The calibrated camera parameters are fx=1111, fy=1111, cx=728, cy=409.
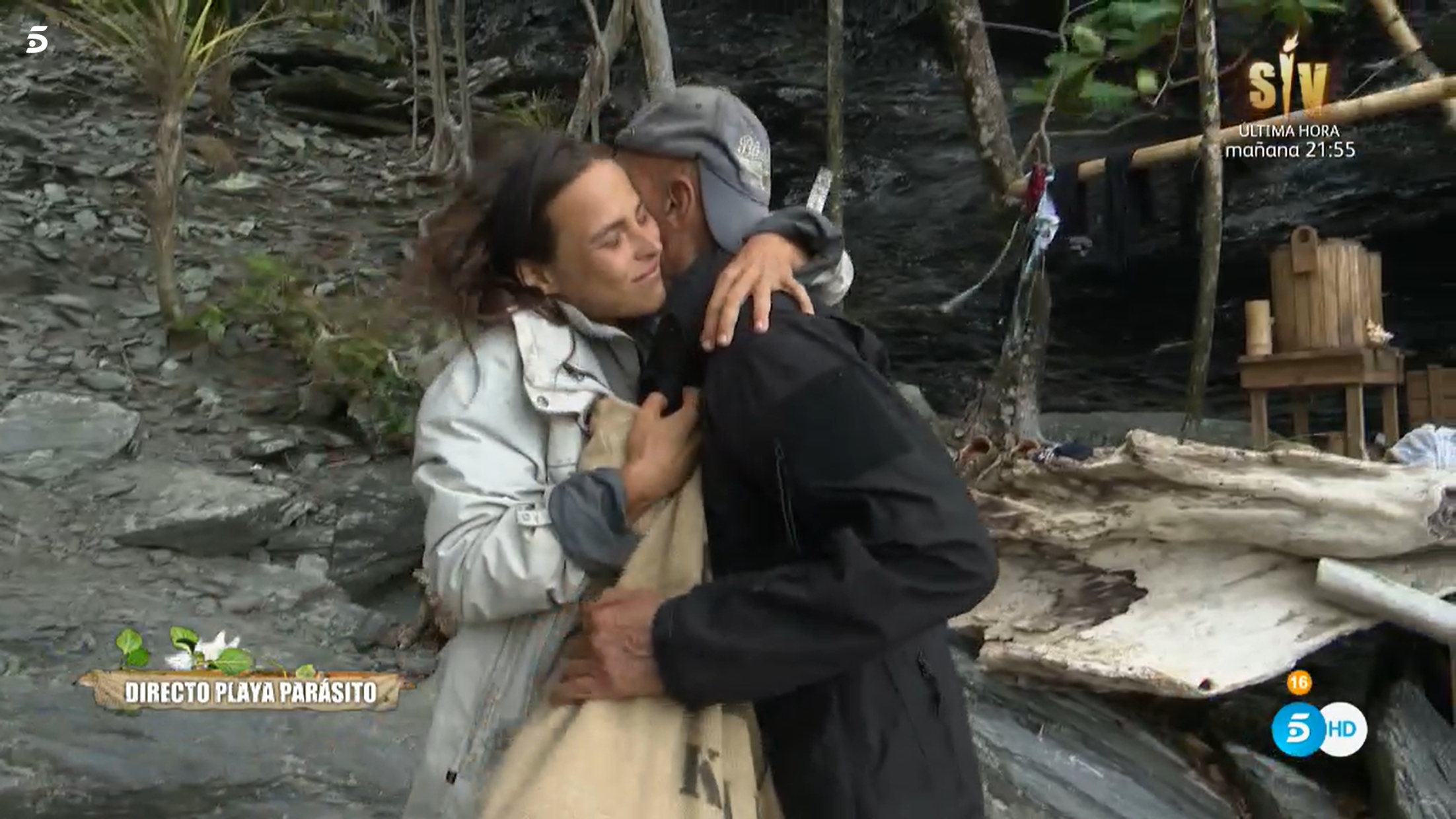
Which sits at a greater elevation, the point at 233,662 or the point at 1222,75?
the point at 1222,75

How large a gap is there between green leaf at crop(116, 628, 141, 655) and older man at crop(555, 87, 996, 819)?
2846mm

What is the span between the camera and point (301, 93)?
8086 millimetres

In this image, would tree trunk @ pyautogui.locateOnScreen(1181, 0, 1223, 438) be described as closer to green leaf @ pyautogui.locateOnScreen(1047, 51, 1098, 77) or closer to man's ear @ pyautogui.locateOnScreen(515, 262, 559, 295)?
green leaf @ pyautogui.locateOnScreen(1047, 51, 1098, 77)

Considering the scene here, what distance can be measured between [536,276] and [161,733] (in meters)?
2.45

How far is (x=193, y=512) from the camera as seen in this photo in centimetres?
419

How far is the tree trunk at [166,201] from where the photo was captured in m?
5.09

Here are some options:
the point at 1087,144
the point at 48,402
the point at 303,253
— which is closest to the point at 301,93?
the point at 303,253

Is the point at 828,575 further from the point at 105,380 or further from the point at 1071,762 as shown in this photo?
the point at 105,380

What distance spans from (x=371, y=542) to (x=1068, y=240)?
10.3 ft

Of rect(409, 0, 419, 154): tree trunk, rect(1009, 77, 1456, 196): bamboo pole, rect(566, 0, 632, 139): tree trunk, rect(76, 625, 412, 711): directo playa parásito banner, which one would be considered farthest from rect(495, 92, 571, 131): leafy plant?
rect(76, 625, 412, 711): directo playa parásito banner

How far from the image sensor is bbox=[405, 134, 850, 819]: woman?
1.02 m

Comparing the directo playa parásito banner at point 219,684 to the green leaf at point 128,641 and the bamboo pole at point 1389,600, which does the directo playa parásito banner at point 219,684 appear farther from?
Result: the bamboo pole at point 1389,600

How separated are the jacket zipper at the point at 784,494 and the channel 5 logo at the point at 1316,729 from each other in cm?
294

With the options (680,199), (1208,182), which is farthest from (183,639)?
(1208,182)
